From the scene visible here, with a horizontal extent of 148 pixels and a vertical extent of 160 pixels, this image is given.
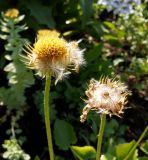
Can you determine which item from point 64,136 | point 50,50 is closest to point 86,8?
point 64,136

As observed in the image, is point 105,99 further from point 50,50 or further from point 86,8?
point 86,8

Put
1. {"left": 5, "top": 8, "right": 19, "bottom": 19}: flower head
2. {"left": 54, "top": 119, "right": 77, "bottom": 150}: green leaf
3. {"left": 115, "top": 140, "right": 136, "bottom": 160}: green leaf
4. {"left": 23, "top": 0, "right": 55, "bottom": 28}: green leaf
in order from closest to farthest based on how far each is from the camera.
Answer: {"left": 115, "top": 140, "right": 136, "bottom": 160}: green leaf
{"left": 54, "top": 119, "right": 77, "bottom": 150}: green leaf
{"left": 5, "top": 8, "right": 19, "bottom": 19}: flower head
{"left": 23, "top": 0, "right": 55, "bottom": 28}: green leaf

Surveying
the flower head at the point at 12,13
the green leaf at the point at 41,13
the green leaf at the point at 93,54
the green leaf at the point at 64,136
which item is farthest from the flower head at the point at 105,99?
the green leaf at the point at 41,13

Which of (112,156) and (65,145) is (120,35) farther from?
(112,156)

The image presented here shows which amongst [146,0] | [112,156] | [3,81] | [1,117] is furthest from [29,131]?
[146,0]

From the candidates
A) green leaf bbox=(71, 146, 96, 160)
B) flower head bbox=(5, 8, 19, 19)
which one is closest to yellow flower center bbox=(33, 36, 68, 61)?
green leaf bbox=(71, 146, 96, 160)

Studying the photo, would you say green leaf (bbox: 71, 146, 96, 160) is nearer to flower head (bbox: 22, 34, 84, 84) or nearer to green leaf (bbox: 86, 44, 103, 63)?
flower head (bbox: 22, 34, 84, 84)
